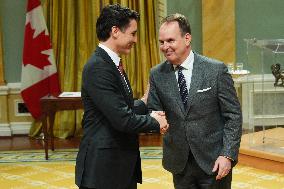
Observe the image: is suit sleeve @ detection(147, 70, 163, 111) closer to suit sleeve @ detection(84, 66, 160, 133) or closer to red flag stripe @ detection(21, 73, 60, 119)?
suit sleeve @ detection(84, 66, 160, 133)

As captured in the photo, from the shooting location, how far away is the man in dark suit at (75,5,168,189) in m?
2.73

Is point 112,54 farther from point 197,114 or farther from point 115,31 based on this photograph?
point 197,114

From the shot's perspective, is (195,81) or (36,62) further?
(36,62)

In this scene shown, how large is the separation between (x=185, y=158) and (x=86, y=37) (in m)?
5.51

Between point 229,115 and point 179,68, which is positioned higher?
point 179,68

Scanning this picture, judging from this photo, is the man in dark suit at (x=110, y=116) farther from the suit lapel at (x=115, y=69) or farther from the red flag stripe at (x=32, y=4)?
the red flag stripe at (x=32, y=4)

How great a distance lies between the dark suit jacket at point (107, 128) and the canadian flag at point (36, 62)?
5.41 meters

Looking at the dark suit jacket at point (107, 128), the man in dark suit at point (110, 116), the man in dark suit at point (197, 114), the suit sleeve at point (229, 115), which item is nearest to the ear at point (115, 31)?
the man in dark suit at point (110, 116)

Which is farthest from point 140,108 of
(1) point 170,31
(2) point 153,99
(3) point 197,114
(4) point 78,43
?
(4) point 78,43

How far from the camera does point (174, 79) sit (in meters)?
2.98

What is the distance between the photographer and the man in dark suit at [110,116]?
273 cm

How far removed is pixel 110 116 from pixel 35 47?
5699 mm

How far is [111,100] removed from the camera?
107 inches

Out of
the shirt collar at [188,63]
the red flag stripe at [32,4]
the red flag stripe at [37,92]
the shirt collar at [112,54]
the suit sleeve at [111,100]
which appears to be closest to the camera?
the suit sleeve at [111,100]
